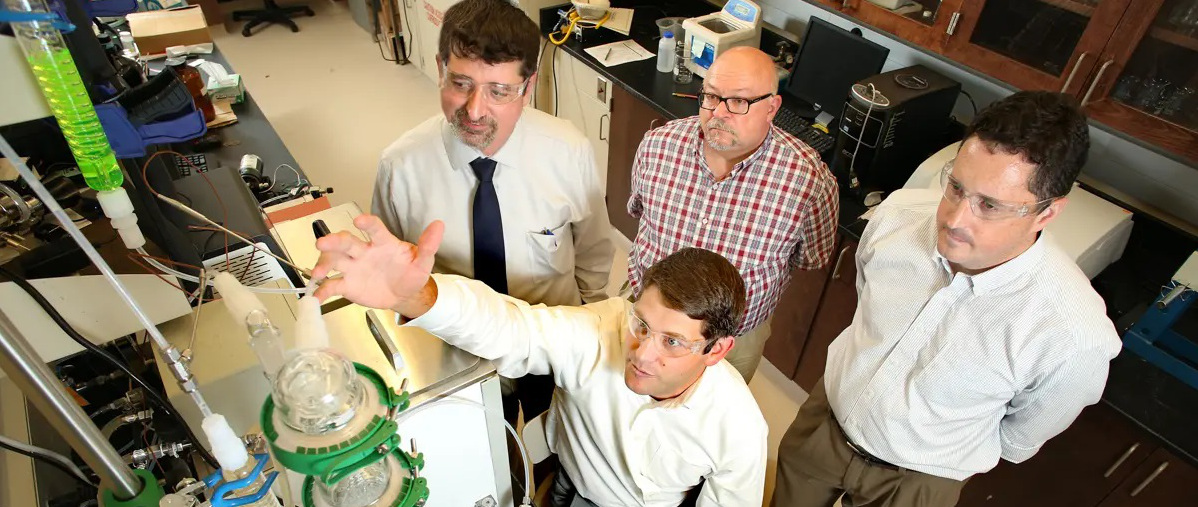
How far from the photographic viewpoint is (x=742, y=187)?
1.78 m

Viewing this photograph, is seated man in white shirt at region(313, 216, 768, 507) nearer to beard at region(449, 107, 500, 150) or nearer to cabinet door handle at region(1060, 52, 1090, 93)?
beard at region(449, 107, 500, 150)

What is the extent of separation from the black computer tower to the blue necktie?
123 cm

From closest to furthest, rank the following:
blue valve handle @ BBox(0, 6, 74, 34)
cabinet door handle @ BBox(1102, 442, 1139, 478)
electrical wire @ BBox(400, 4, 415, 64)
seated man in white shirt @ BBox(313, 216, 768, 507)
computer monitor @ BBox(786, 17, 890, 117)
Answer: blue valve handle @ BBox(0, 6, 74, 34)
seated man in white shirt @ BBox(313, 216, 768, 507)
cabinet door handle @ BBox(1102, 442, 1139, 478)
computer monitor @ BBox(786, 17, 890, 117)
electrical wire @ BBox(400, 4, 415, 64)

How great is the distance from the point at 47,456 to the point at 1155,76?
8.17 feet

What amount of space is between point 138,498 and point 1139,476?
2.22 meters

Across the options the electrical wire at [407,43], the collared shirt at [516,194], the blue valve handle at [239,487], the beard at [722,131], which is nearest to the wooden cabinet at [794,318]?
the beard at [722,131]

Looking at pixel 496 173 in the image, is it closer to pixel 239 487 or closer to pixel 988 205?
pixel 239 487

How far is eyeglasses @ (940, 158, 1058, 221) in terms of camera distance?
1.26 meters

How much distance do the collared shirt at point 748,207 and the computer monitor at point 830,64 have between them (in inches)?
31.7

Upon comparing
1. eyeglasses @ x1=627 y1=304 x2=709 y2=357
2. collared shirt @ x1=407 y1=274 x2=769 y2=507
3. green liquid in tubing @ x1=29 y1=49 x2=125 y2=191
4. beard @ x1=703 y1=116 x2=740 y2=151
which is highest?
green liquid in tubing @ x1=29 y1=49 x2=125 y2=191

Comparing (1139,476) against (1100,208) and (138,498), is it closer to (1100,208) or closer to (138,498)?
(1100,208)

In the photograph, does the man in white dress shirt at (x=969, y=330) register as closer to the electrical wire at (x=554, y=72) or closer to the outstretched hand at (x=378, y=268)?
the outstretched hand at (x=378, y=268)

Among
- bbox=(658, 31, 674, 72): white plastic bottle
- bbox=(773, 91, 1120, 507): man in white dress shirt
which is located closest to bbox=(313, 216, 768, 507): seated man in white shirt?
bbox=(773, 91, 1120, 507): man in white dress shirt

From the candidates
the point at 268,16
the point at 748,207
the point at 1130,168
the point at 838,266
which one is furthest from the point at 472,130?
the point at 268,16
